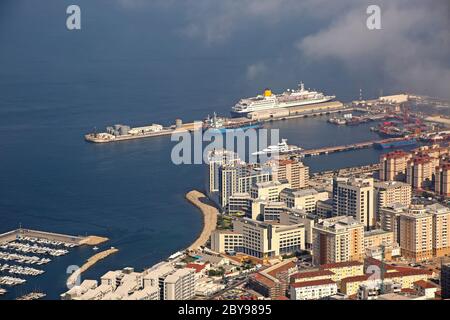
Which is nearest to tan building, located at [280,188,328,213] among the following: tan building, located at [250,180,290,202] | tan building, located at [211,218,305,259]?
tan building, located at [250,180,290,202]

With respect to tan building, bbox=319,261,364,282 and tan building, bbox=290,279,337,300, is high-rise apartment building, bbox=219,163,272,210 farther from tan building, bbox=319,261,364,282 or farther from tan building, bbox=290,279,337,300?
tan building, bbox=290,279,337,300

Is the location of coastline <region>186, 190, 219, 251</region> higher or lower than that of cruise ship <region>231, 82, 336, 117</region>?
lower

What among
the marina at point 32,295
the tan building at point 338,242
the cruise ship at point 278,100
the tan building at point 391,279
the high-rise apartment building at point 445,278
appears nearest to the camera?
the high-rise apartment building at point 445,278

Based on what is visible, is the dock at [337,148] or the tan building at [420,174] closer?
the tan building at [420,174]

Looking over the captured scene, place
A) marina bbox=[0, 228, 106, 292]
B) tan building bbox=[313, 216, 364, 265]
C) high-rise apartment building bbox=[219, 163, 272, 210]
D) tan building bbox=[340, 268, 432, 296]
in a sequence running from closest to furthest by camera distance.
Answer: tan building bbox=[340, 268, 432, 296], marina bbox=[0, 228, 106, 292], tan building bbox=[313, 216, 364, 265], high-rise apartment building bbox=[219, 163, 272, 210]

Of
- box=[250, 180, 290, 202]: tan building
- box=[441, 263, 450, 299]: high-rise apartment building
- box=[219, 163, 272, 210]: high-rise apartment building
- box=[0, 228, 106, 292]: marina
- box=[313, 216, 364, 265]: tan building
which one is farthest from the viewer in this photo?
box=[219, 163, 272, 210]: high-rise apartment building

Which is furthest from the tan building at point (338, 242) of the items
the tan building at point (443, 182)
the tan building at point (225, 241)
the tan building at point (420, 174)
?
the tan building at point (420, 174)

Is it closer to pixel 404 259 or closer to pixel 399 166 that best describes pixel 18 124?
pixel 399 166

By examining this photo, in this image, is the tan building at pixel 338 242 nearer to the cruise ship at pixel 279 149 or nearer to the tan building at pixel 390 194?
the tan building at pixel 390 194
